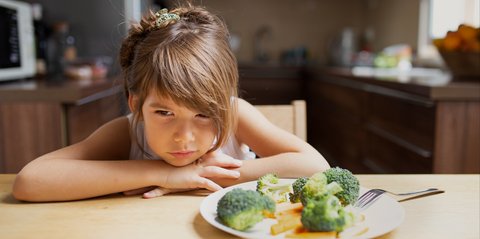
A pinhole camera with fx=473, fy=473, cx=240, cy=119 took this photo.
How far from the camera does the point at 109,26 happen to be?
9.77 feet

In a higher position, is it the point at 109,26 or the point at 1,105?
the point at 109,26

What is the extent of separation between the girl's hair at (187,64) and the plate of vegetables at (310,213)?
Result: 0.63ft

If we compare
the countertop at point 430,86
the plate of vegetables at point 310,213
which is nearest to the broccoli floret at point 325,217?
the plate of vegetables at point 310,213

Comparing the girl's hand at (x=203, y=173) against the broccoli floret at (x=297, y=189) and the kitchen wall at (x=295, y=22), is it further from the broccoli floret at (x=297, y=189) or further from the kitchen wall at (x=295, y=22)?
the kitchen wall at (x=295, y=22)

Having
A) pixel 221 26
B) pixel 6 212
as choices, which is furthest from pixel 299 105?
pixel 6 212

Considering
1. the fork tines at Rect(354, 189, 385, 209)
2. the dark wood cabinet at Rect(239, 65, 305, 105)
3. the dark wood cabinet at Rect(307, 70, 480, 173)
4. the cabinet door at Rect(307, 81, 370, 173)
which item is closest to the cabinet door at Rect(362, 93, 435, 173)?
the dark wood cabinet at Rect(307, 70, 480, 173)

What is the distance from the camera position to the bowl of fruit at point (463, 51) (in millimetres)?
2010

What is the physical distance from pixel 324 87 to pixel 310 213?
3251 mm

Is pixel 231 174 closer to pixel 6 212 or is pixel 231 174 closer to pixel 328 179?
pixel 328 179

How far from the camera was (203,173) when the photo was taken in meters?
0.82

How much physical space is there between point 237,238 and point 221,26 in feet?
1.62

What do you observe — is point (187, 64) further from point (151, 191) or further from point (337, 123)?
point (337, 123)

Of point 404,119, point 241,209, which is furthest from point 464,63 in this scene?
point 241,209

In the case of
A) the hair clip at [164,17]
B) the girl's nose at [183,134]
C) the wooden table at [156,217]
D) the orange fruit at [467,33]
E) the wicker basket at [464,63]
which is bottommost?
the wooden table at [156,217]
